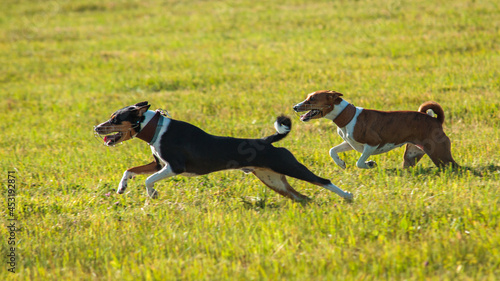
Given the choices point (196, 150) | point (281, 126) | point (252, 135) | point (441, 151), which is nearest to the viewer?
point (281, 126)

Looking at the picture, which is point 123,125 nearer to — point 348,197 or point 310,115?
point 310,115

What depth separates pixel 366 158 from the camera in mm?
7957

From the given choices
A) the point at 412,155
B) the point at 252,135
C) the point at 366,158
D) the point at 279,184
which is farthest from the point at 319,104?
the point at 252,135

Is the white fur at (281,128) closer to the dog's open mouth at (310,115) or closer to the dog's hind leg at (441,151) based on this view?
the dog's open mouth at (310,115)

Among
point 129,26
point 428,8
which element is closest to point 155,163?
point 428,8

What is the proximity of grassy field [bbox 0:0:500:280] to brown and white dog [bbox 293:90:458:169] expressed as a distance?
0.28 meters

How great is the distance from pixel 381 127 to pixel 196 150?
2.65 metres

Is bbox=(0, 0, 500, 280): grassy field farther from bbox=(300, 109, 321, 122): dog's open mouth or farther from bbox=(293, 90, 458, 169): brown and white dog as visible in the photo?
bbox=(300, 109, 321, 122): dog's open mouth

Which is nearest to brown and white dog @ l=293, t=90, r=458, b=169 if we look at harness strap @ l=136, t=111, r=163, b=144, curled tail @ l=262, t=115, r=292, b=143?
curled tail @ l=262, t=115, r=292, b=143

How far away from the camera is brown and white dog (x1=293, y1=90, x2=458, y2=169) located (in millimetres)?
7703

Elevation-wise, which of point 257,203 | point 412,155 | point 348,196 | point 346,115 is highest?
point 346,115

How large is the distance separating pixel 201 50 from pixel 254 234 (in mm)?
14703

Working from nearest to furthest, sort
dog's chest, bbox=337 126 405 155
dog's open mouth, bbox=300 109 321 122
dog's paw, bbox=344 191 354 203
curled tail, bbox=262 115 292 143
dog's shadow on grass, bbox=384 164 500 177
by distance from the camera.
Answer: dog's paw, bbox=344 191 354 203
curled tail, bbox=262 115 292 143
dog's shadow on grass, bbox=384 164 500 177
dog's open mouth, bbox=300 109 321 122
dog's chest, bbox=337 126 405 155

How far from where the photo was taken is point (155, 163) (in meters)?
7.05
